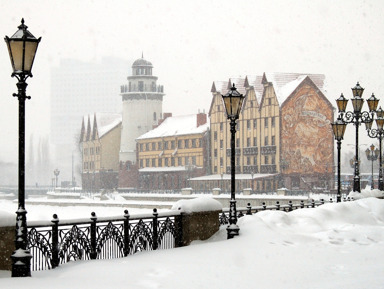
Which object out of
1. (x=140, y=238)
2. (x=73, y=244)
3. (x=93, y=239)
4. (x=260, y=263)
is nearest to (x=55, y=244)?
(x=73, y=244)

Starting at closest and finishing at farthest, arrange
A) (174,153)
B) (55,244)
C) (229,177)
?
(55,244)
(229,177)
(174,153)

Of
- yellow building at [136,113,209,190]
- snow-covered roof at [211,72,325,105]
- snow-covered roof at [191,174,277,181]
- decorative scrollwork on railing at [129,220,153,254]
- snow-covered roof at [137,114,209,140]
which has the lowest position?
decorative scrollwork on railing at [129,220,153,254]

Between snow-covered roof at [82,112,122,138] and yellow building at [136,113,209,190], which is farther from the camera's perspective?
snow-covered roof at [82,112,122,138]

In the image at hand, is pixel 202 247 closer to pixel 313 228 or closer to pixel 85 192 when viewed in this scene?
pixel 313 228

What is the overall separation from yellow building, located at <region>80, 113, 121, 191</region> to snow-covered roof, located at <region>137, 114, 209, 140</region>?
1157cm

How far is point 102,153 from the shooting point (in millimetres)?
118125

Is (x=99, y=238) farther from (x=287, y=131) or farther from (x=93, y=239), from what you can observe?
(x=287, y=131)

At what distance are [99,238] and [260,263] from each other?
3.60 m

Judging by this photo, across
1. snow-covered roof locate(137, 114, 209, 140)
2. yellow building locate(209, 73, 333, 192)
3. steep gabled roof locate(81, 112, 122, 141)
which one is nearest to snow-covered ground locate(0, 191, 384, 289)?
yellow building locate(209, 73, 333, 192)

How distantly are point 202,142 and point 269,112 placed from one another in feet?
47.2

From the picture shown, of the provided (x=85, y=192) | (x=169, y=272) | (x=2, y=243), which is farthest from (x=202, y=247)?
(x=85, y=192)

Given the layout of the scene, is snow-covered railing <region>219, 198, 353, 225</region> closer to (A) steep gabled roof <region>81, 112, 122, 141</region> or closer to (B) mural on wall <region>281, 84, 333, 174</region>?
(B) mural on wall <region>281, 84, 333, 174</region>

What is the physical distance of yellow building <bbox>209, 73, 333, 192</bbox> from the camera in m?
82.2

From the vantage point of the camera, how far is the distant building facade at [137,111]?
4328 inches
